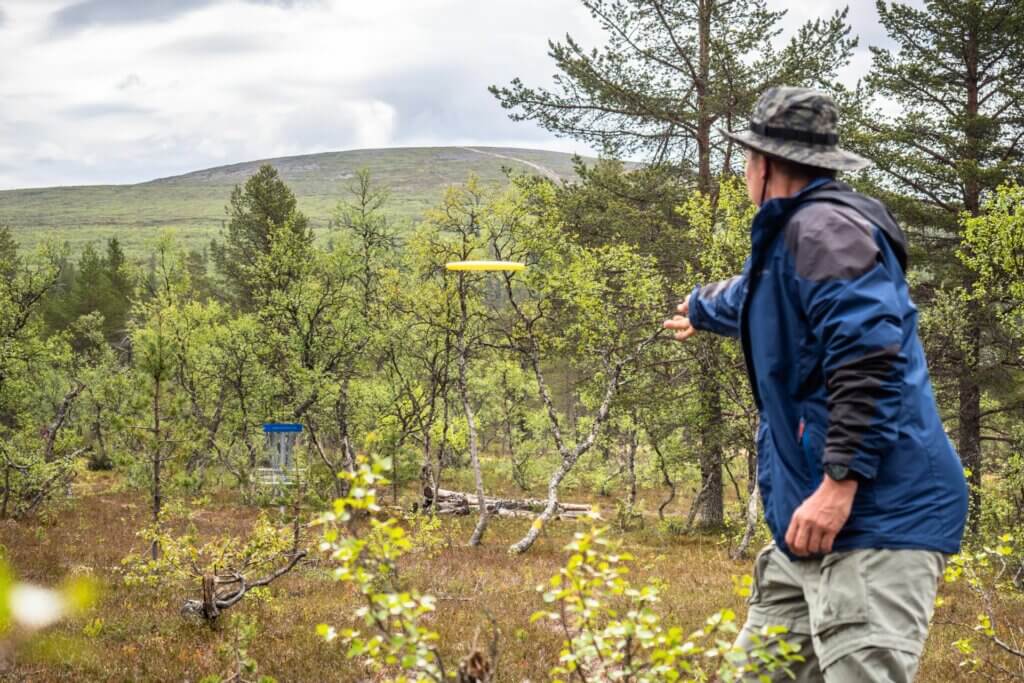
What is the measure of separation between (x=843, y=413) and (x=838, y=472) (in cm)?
19

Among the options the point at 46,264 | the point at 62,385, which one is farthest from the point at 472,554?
the point at 62,385

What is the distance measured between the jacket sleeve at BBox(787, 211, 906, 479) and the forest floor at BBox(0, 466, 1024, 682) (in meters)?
1.18

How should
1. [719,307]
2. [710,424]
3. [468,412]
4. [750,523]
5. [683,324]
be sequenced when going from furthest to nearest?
[710,424], [468,412], [750,523], [683,324], [719,307]

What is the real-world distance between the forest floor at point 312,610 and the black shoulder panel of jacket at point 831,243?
148 cm

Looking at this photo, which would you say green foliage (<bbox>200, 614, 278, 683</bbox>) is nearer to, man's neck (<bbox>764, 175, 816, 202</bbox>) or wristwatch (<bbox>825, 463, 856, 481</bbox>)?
wristwatch (<bbox>825, 463, 856, 481</bbox>)

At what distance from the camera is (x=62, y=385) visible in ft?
133

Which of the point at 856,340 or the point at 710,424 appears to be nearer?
the point at 856,340

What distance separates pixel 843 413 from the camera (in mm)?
2541

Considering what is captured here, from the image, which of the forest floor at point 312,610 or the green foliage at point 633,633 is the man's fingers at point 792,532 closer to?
the green foliage at point 633,633

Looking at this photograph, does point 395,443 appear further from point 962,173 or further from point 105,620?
point 962,173

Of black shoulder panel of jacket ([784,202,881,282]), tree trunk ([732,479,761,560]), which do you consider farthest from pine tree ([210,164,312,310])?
black shoulder panel of jacket ([784,202,881,282])

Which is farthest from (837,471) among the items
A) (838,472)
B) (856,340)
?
(856,340)

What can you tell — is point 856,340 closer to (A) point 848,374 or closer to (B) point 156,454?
A: (A) point 848,374

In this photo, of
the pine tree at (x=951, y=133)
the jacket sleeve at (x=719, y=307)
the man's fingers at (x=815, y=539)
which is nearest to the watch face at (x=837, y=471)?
the man's fingers at (x=815, y=539)
